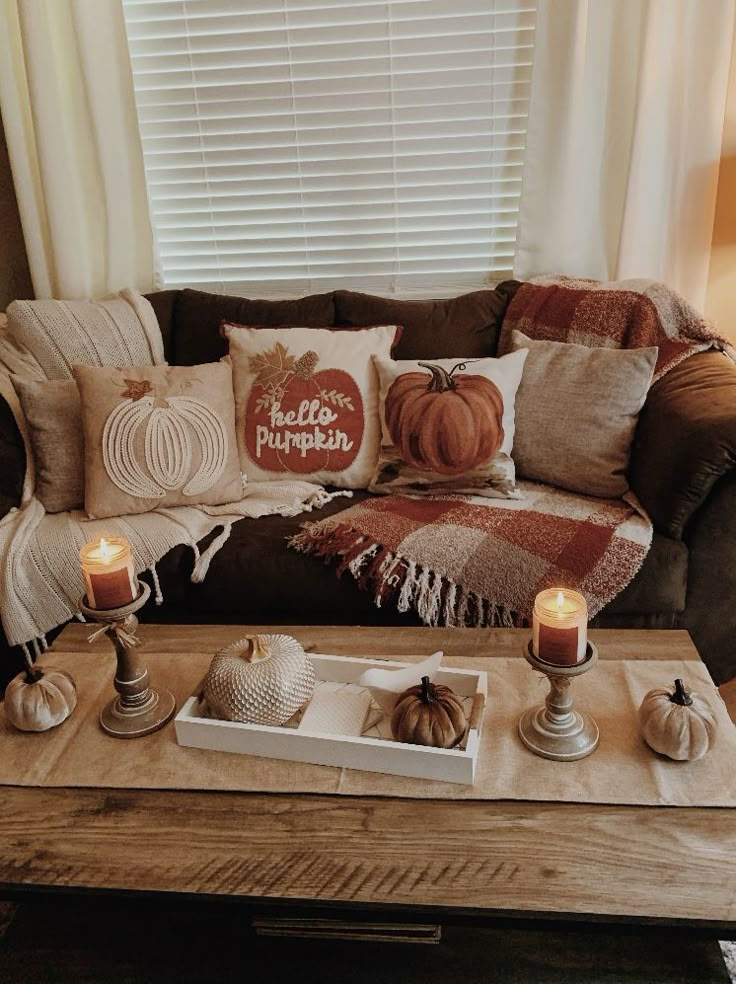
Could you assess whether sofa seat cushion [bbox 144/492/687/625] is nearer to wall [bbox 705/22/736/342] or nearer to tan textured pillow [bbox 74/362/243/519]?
tan textured pillow [bbox 74/362/243/519]

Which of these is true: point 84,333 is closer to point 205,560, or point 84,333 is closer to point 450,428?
point 205,560

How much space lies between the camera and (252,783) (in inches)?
42.0

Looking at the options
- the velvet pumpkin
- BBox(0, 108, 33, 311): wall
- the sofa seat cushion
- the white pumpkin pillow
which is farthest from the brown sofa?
BBox(0, 108, 33, 311): wall

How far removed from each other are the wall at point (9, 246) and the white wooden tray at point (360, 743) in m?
1.97

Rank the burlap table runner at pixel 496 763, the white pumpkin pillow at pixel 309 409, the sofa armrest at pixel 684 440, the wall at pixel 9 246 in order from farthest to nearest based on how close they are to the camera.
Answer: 1. the wall at pixel 9 246
2. the white pumpkin pillow at pixel 309 409
3. the sofa armrest at pixel 684 440
4. the burlap table runner at pixel 496 763

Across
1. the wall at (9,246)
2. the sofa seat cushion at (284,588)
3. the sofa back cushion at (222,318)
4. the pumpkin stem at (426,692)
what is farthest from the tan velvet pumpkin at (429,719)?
the wall at (9,246)

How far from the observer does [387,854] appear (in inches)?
37.1

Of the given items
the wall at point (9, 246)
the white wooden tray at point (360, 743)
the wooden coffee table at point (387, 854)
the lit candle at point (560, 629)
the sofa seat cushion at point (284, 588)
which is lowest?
the sofa seat cushion at point (284, 588)

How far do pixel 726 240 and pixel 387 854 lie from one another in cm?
199

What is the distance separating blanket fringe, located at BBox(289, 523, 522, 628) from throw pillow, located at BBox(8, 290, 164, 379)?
2.97 ft

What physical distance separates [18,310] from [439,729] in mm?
1650

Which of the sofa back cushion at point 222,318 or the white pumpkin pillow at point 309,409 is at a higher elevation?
the sofa back cushion at point 222,318

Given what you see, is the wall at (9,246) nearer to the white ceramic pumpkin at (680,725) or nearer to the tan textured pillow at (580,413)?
the tan textured pillow at (580,413)

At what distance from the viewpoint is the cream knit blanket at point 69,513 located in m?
1.76
